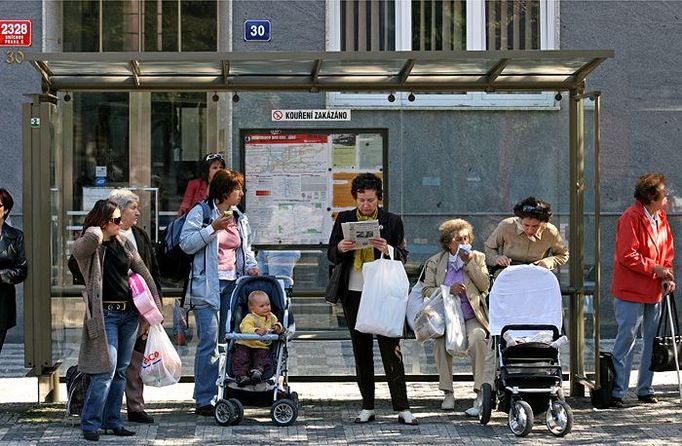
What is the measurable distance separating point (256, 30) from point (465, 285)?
184 inches

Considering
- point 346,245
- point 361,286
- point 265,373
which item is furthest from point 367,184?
point 265,373

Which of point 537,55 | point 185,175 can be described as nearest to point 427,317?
point 537,55

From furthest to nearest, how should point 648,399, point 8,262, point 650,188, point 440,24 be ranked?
point 440,24, point 648,399, point 650,188, point 8,262

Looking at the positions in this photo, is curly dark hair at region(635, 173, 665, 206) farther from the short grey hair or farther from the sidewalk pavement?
the short grey hair

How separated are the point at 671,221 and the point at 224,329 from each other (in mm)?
5269

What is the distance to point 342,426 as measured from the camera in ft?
30.7

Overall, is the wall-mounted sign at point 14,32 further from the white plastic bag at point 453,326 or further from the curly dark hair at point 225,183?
the white plastic bag at point 453,326

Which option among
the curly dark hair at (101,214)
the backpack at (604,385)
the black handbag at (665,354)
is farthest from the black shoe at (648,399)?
the curly dark hair at (101,214)

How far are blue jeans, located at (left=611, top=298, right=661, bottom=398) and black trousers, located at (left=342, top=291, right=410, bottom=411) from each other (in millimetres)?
1791

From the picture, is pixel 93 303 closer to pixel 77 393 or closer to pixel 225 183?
pixel 77 393

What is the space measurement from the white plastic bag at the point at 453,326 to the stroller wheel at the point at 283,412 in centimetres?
124

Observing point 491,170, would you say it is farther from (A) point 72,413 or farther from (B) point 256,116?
(A) point 72,413

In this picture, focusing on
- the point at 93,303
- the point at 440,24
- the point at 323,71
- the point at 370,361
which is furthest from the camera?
the point at 440,24

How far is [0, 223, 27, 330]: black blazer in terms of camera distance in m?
9.53
